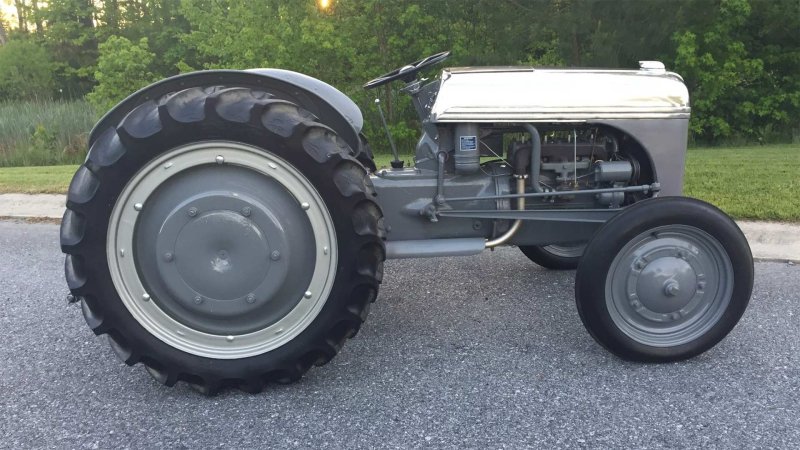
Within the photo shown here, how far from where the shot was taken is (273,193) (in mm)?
2791

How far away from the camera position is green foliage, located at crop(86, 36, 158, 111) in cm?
1551

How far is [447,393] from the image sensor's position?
283 centimetres

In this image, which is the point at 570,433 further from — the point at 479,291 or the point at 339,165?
the point at 479,291

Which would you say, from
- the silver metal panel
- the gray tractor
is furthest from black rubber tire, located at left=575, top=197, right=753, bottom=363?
the silver metal panel

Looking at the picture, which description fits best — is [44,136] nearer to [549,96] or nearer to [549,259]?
[549,259]

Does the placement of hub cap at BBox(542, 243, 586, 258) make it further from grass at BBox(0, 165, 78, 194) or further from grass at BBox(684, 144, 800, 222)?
grass at BBox(0, 165, 78, 194)

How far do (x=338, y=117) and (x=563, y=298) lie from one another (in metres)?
1.84

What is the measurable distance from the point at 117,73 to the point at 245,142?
15.0 meters

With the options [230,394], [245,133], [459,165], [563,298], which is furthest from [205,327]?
[563,298]

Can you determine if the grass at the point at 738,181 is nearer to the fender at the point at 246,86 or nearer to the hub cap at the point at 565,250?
the hub cap at the point at 565,250

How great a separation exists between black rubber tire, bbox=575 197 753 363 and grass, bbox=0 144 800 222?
2.93 metres

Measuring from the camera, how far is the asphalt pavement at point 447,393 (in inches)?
98.9

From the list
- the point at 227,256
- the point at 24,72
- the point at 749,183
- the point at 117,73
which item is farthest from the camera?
the point at 24,72

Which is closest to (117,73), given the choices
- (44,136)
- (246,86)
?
(44,136)
